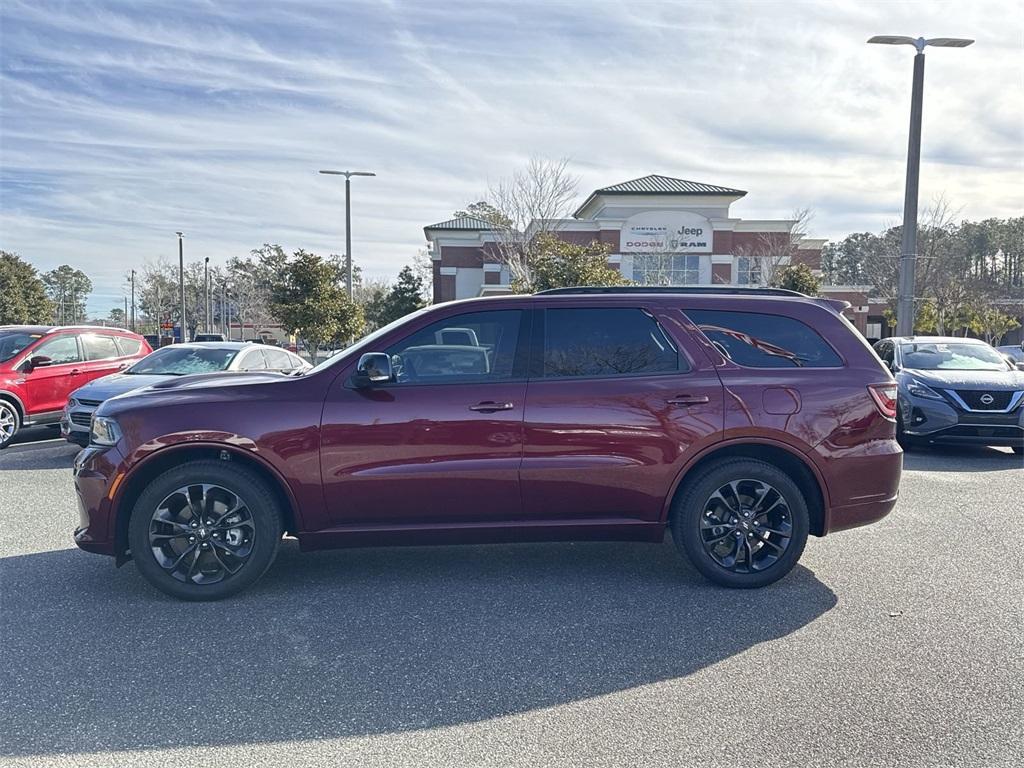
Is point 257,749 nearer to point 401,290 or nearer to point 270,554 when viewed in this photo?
point 270,554

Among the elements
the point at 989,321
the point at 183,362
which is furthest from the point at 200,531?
the point at 989,321

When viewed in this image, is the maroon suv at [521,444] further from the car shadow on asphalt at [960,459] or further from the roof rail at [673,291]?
the car shadow on asphalt at [960,459]

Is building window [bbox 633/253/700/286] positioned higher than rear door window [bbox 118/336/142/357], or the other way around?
building window [bbox 633/253/700/286]

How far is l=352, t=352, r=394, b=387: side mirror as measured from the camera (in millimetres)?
4492

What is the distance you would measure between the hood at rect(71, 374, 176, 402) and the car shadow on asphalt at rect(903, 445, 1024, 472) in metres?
9.30

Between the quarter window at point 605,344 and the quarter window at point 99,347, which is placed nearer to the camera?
the quarter window at point 605,344

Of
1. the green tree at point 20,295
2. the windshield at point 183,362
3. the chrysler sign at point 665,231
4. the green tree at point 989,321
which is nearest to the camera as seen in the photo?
the windshield at point 183,362

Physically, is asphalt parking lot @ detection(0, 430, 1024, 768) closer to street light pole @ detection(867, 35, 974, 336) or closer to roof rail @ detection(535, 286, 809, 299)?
roof rail @ detection(535, 286, 809, 299)

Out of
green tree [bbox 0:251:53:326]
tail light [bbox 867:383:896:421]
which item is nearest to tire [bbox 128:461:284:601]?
tail light [bbox 867:383:896:421]

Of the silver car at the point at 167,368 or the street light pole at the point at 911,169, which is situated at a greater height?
the street light pole at the point at 911,169

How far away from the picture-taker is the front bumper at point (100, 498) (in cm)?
455

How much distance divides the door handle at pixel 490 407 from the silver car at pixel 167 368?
5280mm

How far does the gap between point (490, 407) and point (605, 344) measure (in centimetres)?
87

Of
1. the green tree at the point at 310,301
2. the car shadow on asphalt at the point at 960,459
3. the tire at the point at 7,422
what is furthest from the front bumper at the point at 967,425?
the green tree at the point at 310,301
